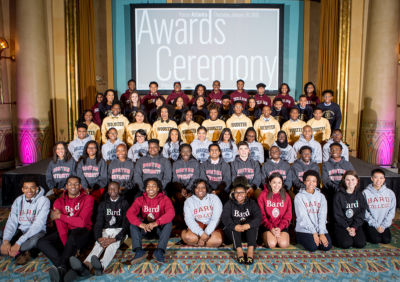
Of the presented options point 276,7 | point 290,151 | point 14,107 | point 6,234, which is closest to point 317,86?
point 276,7

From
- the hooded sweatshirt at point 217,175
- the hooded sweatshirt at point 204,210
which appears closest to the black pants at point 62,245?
the hooded sweatshirt at point 204,210

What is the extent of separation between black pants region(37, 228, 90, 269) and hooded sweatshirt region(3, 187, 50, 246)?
9.1 inches

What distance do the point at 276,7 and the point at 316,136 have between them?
14.2 feet

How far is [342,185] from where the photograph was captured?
3.78 m

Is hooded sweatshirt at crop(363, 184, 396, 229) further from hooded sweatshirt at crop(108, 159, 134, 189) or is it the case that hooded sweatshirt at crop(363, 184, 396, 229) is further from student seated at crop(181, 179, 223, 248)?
hooded sweatshirt at crop(108, 159, 134, 189)

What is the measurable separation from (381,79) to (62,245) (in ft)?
23.6

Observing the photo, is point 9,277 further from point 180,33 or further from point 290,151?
point 180,33

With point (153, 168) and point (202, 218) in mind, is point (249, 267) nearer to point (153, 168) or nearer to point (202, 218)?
point (202, 218)

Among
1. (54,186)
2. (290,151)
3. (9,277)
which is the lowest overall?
(9,277)

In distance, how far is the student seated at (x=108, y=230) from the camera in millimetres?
2965

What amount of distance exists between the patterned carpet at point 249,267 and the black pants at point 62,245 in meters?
0.20

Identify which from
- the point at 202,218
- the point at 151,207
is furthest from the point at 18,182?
the point at 202,218

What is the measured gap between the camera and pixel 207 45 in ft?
26.3

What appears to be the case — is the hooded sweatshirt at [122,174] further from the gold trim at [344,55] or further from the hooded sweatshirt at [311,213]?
the gold trim at [344,55]
